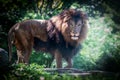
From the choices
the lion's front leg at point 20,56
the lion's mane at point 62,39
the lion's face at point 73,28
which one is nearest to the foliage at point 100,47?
the lion's mane at point 62,39

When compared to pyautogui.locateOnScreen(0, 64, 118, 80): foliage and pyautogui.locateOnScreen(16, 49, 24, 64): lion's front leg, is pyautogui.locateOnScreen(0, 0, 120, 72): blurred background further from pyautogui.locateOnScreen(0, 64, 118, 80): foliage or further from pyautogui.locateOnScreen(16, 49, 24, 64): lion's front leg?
pyautogui.locateOnScreen(0, 64, 118, 80): foliage

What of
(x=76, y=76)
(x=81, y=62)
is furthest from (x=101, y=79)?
(x=81, y=62)

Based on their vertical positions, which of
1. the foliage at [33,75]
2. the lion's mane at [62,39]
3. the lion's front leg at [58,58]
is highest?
the lion's mane at [62,39]

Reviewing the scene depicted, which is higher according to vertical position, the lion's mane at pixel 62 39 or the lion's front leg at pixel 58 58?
the lion's mane at pixel 62 39

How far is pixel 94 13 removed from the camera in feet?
13.0

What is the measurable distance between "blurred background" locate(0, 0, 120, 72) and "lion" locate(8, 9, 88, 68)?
0.17m

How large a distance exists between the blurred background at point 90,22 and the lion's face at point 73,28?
0.29m

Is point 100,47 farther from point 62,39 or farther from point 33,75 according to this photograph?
point 33,75

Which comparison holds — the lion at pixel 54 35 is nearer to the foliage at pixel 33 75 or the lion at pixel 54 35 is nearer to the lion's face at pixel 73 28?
the lion's face at pixel 73 28

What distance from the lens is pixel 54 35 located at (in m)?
3.61

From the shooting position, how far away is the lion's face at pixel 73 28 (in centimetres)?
357

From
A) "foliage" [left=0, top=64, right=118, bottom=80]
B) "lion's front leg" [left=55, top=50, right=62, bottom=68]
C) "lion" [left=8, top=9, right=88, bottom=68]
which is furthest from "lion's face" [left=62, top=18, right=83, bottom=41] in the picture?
"foliage" [left=0, top=64, right=118, bottom=80]

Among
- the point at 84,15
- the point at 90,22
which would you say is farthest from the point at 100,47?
the point at 84,15

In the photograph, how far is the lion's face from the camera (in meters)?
3.57
